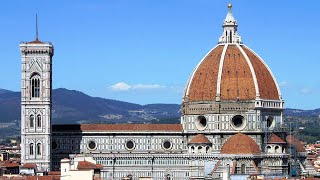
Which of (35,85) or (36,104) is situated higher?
(35,85)

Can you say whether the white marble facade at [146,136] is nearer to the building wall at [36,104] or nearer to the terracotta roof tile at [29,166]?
the building wall at [36,104]

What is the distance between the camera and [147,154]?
110 m

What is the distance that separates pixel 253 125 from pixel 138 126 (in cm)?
1118

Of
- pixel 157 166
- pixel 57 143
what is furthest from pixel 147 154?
pixel 57 143

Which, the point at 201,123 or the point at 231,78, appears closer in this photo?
the point at 231,78

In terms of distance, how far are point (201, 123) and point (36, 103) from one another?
630 inches

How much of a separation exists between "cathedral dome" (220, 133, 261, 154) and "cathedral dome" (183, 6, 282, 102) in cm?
439

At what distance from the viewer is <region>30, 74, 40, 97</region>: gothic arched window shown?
108438 millimetres

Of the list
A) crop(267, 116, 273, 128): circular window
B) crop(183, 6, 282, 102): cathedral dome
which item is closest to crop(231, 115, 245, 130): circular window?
crop(183, 6, 282, 102): cathedral dome

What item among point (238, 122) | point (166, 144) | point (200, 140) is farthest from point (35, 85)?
point (238, 122)

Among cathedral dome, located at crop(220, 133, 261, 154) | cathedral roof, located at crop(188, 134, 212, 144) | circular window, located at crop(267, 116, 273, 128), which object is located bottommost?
cathedral dome, located at crop(220, 133, 261, 154)

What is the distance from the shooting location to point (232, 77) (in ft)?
363

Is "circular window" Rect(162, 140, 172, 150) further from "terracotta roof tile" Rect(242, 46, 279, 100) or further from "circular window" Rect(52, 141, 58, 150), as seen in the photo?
"circular window" Rect(52, 141, 58, 150)

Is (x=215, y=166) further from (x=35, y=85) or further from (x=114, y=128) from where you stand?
(x=35, y=85)
